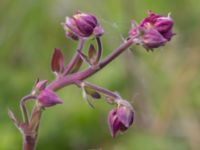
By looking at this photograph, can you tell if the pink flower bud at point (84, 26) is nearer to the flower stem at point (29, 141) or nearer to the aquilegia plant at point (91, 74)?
the aquilegia plant at point (91, 74)

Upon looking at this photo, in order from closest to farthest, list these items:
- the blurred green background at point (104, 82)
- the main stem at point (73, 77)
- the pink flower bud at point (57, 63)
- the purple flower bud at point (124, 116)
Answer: the main stem at point (73, 77), the purple flower bud at point (124, 116), the pink flower bud at point (57, 63), the blurred green background at point (104, 82)

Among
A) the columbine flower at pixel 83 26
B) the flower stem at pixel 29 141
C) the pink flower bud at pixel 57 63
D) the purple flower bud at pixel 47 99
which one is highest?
the columbine flower at pixel 83 26

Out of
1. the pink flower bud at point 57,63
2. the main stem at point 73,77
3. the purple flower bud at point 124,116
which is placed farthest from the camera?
the pink flower bud at point 57,63

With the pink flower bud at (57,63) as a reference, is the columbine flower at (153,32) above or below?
above

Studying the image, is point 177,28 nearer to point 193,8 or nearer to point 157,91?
point 193,8

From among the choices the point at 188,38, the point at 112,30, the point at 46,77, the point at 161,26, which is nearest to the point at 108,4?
the point at 112,30

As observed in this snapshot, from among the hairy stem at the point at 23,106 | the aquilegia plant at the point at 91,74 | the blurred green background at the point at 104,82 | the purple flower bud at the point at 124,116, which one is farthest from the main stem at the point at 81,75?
the blurred green background at the point at 104,82

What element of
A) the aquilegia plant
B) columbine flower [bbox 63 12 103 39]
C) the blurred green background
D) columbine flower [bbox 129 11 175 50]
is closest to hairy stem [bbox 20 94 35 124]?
the aquilegia plant

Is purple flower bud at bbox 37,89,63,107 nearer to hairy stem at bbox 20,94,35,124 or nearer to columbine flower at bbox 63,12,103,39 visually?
hairy stem at bbox 20,94,35,124

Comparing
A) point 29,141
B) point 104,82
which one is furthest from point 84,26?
point 104,82
